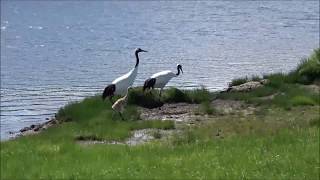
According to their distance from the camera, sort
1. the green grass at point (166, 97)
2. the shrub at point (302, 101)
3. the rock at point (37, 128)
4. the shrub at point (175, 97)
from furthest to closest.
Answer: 1. the shrub at point (175, 97)
2. the green grass at point (166, 97)
3. the rock at point (37, 128)
4. the shrub at point (302, 101)

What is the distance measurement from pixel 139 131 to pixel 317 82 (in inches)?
377

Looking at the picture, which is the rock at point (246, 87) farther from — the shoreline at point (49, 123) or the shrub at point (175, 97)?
the shrub at point (175, 97)

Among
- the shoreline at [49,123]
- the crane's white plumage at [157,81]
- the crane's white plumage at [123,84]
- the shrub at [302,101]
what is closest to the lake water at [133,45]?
the shoreline at [49,123]

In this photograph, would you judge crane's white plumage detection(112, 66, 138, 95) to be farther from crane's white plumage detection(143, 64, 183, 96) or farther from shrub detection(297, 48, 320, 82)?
shrub detection(297, 48, 320, 82)

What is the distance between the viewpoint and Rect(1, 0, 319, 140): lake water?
108 feet

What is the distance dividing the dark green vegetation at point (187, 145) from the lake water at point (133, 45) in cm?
489

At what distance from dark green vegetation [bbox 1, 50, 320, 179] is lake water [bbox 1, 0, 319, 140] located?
16.0 ft

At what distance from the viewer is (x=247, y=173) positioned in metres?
12.3

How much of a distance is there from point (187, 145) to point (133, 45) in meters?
34.2

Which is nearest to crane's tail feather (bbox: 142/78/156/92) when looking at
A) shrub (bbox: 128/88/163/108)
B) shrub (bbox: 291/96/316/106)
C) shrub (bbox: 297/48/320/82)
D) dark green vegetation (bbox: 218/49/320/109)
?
shrub (bbox: 128/88/163/108)

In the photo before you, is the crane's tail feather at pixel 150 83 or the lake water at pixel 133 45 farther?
the lake water at pixel 133 45

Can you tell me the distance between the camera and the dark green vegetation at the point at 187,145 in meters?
12.7

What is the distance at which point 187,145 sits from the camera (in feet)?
52.4

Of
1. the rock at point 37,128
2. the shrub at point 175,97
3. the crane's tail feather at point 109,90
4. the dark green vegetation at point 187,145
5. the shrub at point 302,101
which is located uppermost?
the crane's tail feather at point 109,90
